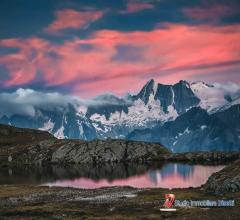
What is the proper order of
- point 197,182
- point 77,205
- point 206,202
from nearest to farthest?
point 206,202
point 77,205
point 197,182

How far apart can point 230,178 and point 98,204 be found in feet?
112

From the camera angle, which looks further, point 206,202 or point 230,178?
point 230,178

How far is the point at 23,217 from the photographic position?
286ft

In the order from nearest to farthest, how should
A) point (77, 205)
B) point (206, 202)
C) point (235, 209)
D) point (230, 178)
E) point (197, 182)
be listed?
point (235, 209) → point (206, 202) → point (77, 205) → point (230, 178) → point (197, 182)

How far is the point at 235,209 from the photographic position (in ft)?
283

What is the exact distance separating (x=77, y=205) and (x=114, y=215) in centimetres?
1791

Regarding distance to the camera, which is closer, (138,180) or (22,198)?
(22,198)

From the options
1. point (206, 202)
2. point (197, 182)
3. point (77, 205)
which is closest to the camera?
point (206, 202)

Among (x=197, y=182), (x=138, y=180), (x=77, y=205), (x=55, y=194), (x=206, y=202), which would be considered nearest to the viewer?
(x=206, y=202)

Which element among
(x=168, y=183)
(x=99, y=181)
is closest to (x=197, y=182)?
(x=168, y=183)

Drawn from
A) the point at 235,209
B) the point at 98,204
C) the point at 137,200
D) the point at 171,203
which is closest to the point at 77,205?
the point at 98,204

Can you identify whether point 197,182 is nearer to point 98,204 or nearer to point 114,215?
point 98,204

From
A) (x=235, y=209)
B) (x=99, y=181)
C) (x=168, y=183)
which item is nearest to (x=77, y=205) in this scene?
(x=235, y=209)

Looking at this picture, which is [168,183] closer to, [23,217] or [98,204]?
→ [98,204]
